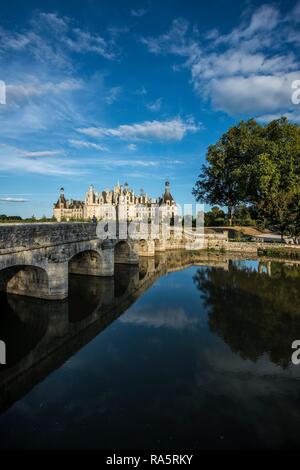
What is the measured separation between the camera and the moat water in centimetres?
779

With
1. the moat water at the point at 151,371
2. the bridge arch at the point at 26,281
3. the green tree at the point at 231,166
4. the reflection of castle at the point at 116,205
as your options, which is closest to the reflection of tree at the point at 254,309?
the moat water at the point at 151,371

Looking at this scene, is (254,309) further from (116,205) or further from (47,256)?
(116,205)

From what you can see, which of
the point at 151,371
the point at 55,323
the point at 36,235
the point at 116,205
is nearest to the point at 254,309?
the point at 151,371

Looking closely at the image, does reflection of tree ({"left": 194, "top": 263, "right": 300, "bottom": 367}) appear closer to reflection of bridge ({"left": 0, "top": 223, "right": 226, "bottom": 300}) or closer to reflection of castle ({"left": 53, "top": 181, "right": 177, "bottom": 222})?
reflection of bridge ({"left": 0, "top": 223, "right": 226, "bottom": 300})

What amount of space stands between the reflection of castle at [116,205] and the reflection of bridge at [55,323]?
225 feet

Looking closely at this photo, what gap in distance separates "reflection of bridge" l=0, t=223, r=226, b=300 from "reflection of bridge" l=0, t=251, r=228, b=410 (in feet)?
2.77

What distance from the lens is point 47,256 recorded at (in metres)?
17.4

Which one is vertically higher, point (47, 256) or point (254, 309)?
point (47, 256)

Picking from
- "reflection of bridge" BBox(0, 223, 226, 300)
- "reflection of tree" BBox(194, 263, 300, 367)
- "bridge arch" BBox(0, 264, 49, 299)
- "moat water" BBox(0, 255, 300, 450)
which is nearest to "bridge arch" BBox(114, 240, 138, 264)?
"reflection of bridge" BBox(0, 223, 226, 300)

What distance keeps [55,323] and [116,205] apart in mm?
83276

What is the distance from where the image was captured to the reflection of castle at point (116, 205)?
94562 mm

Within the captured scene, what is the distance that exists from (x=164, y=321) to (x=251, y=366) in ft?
19.2

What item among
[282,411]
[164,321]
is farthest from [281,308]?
[282,411]
